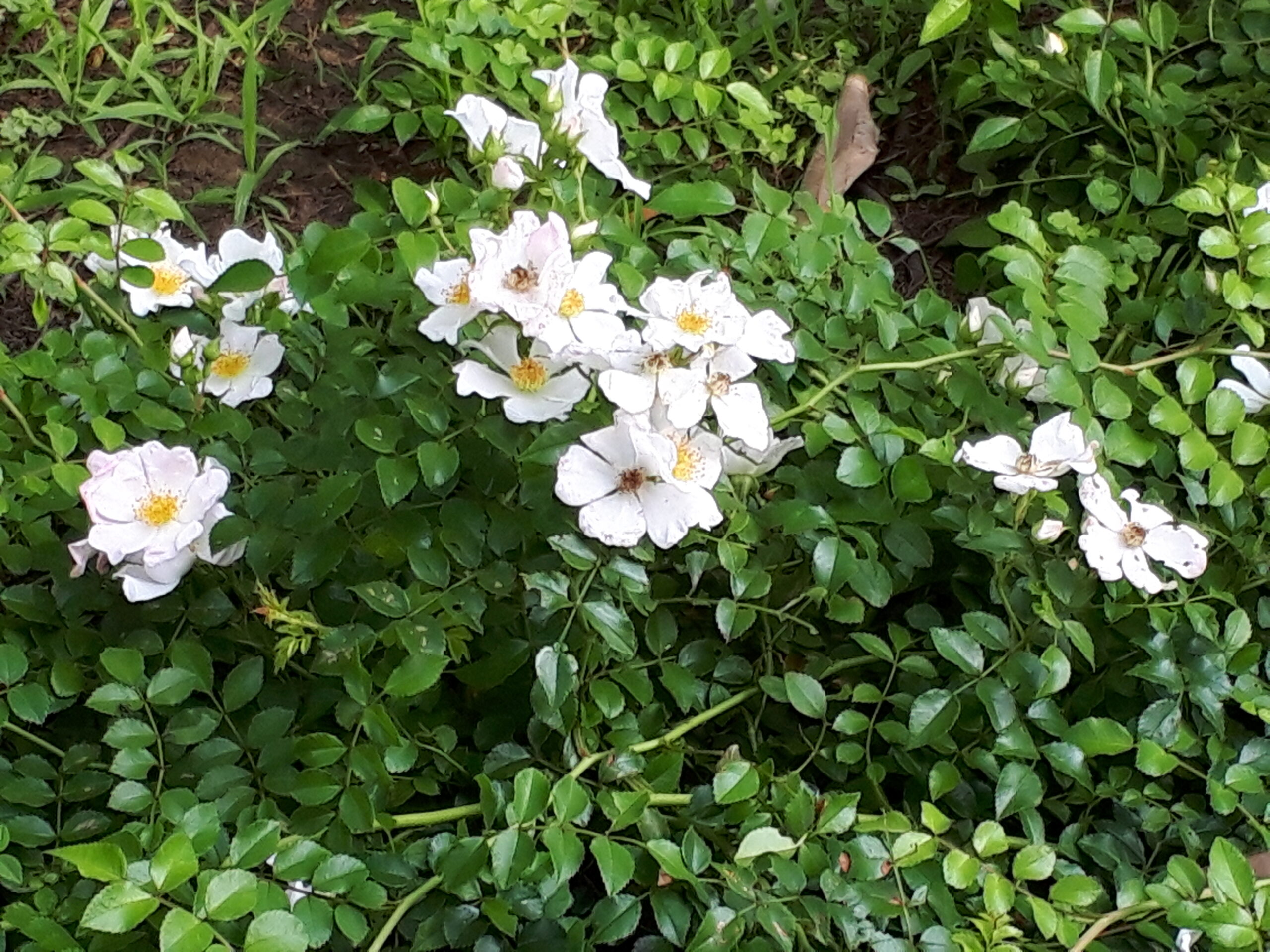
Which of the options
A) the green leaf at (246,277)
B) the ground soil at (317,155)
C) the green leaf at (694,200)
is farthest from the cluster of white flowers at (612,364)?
the ground soil at (317,155)

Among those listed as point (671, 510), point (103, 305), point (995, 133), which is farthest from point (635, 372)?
point (995, 133)

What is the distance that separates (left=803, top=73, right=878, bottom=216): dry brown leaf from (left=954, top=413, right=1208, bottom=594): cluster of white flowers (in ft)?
2.69

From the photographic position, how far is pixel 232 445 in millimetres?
1297

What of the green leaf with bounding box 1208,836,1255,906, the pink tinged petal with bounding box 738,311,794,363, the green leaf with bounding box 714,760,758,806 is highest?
the pink tinged petal with bounding box 738,311,794,363

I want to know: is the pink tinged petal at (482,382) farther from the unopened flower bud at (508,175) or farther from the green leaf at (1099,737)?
the green leaf at (1099,737)

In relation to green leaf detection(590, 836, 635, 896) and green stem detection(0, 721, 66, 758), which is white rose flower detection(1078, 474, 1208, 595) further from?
green stem detection(0, 721, 66, 758)

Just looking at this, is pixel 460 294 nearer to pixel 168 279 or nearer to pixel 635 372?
pixel 635 372

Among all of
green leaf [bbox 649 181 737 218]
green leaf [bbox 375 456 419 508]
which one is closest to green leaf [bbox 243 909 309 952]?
green leaf [bbox 375 456 419 508]

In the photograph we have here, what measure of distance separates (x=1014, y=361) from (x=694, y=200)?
44 cm

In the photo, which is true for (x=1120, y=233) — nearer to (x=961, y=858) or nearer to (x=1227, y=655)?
(x=1227, y=655)

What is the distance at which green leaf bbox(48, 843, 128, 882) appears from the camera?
90 cm

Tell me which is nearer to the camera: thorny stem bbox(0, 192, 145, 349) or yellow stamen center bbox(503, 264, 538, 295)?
yellow stamen center bbox(503, 264, 538, 295)

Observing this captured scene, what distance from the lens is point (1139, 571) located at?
115 centimetres

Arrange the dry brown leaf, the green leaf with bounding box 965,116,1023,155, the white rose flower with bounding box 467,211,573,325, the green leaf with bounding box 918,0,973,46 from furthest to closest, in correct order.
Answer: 1. the dry brown leaf
2. the green leaf with bounding box 965,116,1023,155
3. the green leaf with bounding box 918,0,973,46
4. the white rose flower with bounding box 467,211,573,325
